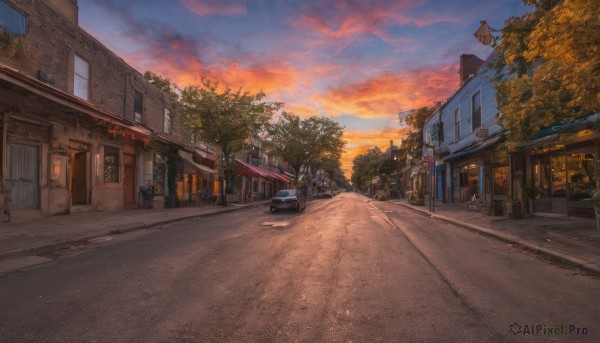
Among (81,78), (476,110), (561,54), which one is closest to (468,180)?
(476,110)

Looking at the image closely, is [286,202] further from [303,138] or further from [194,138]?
[303,138]

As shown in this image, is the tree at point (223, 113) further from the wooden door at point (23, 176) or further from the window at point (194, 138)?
the wooden door at point (23, 176)

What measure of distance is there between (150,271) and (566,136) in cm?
1240

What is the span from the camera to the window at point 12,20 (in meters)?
12.3

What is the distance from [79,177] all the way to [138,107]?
665 centimetres

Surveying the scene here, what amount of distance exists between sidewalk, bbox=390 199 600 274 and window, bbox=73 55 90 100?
17.0 m

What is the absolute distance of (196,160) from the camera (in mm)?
28656

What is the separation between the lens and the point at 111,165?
18.8 metres

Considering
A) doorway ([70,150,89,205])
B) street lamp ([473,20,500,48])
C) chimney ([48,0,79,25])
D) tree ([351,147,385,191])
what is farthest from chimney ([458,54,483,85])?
tree ([351,147,385,191])

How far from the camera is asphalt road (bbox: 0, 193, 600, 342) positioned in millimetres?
3664

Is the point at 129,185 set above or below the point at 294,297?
above

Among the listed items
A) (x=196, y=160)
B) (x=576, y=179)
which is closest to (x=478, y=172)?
(x=576, y=179)

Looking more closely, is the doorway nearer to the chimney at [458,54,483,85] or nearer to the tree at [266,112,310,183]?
the chimney at [458,54,483,85]

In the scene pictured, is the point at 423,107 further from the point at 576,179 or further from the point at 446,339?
the point at 446,339
